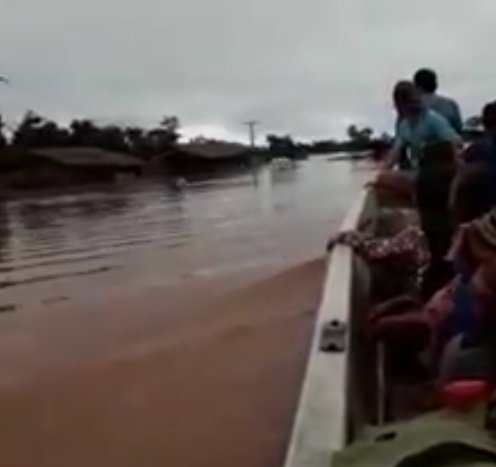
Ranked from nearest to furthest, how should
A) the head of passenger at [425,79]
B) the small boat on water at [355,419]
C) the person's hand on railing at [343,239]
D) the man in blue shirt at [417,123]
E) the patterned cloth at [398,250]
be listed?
the small boat on water at [355,419] < the patterned cloth at [398,250] < the person's hand on railing at [343,239] < the man in blue shirt at [417,123] < the head of passenger at [425,79]

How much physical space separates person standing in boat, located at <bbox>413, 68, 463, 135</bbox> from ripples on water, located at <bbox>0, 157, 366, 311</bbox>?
5678mm

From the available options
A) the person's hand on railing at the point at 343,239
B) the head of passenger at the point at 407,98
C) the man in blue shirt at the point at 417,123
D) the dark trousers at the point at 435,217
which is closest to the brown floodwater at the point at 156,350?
the person's hand on railing at the point at 343,239

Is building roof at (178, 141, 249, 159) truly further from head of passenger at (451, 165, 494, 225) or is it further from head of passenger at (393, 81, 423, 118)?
head of passenger at (451, 165, 494, 225)

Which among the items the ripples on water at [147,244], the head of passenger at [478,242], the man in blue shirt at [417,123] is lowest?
the ripples on water at [147,244]

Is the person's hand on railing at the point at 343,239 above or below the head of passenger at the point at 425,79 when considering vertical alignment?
below

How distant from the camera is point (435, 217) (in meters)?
5.51

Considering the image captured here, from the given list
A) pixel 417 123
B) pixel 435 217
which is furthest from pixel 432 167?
pixel 417 123

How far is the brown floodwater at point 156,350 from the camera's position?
205 inches

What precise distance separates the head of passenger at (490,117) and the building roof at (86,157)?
58625 millimetres

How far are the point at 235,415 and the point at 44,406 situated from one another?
1366 millimetres

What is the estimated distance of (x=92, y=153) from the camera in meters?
66.7

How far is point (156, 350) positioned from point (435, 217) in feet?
8.95

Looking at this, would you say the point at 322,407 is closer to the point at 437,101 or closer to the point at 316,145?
the point at 437,101

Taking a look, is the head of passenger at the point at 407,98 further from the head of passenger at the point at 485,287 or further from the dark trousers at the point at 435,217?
the head of passenger at the point at 485,287
